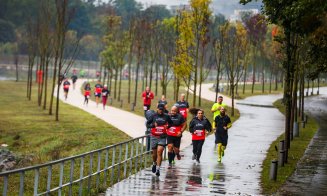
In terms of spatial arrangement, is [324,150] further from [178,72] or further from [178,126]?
[178,72]

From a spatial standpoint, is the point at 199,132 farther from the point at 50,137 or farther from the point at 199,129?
the point at 50,137

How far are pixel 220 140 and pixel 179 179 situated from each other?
485 centimetres

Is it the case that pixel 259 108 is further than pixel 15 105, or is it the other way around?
pixel 259 108

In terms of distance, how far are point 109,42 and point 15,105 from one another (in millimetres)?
18531

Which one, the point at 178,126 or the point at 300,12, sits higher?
the point at 300,12

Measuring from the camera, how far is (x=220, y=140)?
24.0 m

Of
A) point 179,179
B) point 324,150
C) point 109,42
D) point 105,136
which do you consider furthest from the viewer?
point 109,42

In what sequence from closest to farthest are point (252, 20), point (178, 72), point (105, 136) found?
point (105, 136) → point (178, 72) → point (252, 20)

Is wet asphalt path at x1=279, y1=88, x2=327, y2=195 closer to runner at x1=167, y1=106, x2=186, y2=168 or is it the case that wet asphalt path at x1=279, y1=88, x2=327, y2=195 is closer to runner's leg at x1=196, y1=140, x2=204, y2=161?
runner's leg at x1=196, y1=140, x2=204, y2=161

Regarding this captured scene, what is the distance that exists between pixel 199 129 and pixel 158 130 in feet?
11.1

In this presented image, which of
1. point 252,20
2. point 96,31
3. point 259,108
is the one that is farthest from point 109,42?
point 96,31

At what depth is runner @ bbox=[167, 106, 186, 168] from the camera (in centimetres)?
2106

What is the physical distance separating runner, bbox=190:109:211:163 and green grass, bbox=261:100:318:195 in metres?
2.13

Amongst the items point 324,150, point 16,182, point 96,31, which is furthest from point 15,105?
point 96,31
